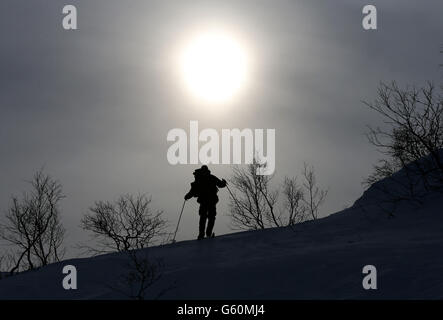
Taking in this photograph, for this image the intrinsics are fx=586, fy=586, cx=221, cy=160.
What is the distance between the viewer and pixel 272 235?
564 inches

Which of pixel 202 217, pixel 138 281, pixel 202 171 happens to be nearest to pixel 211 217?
pixel 202 217

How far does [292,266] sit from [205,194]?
4893 millimetres

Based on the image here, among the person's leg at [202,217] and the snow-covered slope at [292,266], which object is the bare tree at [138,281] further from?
the person's leg at [202,217]

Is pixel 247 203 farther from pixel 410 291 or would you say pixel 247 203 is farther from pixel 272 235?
pixel 410 291

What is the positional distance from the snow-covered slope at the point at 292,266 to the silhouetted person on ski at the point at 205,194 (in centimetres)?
70

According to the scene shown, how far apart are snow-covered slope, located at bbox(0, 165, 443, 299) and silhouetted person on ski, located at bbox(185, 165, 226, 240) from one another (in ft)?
2.29

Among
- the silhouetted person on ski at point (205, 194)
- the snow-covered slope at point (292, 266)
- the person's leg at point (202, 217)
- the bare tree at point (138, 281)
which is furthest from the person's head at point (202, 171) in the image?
the bare tree at point (138, 281)

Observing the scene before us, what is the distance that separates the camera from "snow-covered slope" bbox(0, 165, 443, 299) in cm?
934

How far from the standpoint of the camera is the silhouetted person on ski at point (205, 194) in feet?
49.2

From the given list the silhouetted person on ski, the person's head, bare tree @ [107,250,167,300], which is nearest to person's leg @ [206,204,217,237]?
the silhouetted person on ski

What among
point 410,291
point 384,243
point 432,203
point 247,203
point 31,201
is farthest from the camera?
point 247,203

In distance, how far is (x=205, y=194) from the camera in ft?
49.2
